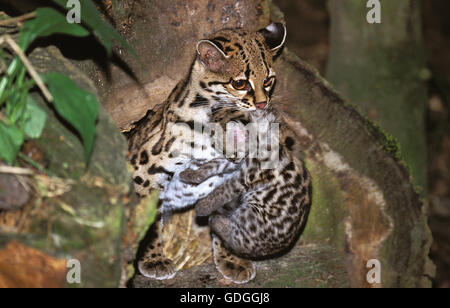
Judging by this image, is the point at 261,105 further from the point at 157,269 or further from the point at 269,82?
the point at 157,269

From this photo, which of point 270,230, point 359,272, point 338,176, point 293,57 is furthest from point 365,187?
point 293,57

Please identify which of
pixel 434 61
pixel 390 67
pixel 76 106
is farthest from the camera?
pixel 434 61

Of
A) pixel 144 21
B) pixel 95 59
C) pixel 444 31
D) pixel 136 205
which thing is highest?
pixel 444 31

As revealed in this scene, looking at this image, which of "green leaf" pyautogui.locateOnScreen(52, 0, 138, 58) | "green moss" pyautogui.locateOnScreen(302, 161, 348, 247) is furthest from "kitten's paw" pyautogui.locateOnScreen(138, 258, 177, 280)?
"green leaf" pyautogui.locateOnScreen(52, 0, 138, 58)

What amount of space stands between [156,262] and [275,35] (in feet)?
5.97

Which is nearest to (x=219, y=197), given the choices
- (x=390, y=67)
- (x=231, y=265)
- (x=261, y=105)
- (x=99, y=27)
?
(x=231, y=265)

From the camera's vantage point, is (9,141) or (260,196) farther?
(260,196)

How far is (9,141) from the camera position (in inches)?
79.6

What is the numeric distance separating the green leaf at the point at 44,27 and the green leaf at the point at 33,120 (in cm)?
25

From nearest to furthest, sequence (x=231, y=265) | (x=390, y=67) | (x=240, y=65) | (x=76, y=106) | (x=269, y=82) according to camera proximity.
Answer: (x=76, y=106), (x=240, y=65), (x=269, y=82), (x=231, y=265), (x=390, y=67)

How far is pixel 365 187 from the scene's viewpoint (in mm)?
3838

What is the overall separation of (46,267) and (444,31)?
8.19 m

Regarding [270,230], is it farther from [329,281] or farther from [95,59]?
[95,59]

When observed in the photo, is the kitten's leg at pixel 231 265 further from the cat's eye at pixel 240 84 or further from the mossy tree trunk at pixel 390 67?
the mossy tree trunk at pixel 390 67
